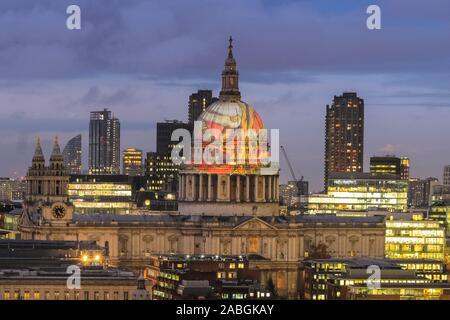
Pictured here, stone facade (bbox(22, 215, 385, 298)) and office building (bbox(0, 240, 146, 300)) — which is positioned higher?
stone facade (bbox(22, 215, 385, 298))

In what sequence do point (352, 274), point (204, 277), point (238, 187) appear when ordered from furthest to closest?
1. point (238, 187)
2. point (352, 274)
3. point (204, 277)

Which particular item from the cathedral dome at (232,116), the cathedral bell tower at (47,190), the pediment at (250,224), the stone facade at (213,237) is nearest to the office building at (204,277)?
the stone facade at (213,237)

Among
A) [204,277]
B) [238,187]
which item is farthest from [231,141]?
[204,277]

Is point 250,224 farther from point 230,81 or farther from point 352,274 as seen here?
point 352,274

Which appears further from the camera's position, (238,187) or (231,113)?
(231,113)

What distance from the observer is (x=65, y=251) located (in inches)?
5723

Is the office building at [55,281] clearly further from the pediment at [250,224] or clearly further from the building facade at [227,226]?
the pediment at [250,224]

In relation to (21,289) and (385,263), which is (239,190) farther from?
(21,289)

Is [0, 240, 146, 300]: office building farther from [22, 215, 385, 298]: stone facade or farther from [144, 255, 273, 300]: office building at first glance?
[22, 215, 385, 298]: stone facade

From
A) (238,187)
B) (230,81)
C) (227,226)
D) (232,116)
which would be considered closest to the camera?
(227,226)

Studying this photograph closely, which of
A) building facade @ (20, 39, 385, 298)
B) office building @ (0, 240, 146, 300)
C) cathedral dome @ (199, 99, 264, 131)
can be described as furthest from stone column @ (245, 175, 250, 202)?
office building @ (0, 240, 146, 300)

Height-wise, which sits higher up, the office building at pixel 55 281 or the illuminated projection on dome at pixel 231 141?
the illuminated projection on dome at pixel 231 141
